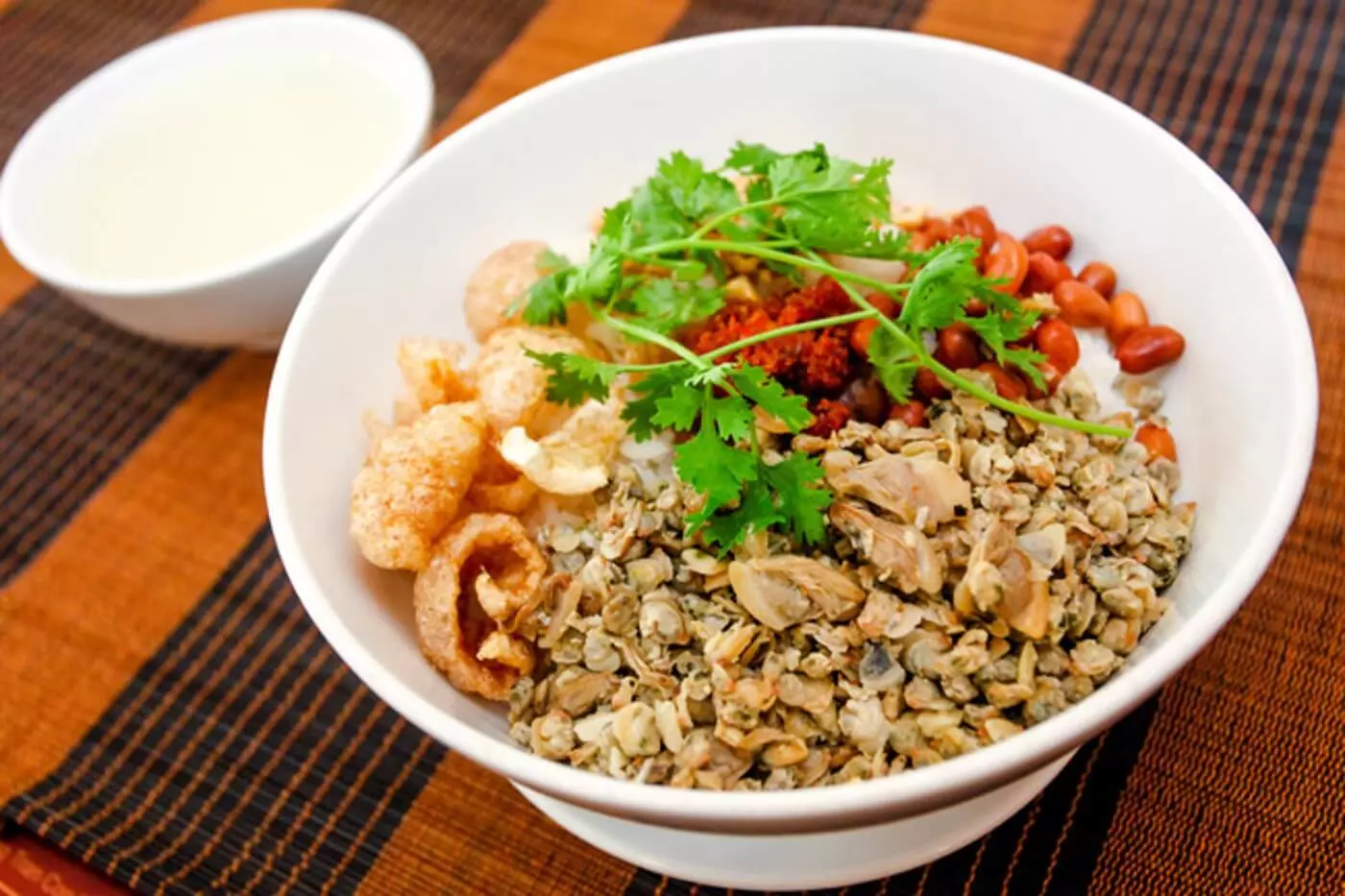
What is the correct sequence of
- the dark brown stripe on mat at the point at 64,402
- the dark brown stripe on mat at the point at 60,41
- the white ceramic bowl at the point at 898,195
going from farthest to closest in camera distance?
the dark brown stripe on mat at the point at 60,41, the dark brown stripe on mat at the point at 64,402, the white ceramic bowl at the point at 898,195

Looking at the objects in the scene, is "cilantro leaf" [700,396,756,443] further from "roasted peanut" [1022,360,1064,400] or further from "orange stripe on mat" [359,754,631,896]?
"orange stripe on mat" [359,754,631,896]

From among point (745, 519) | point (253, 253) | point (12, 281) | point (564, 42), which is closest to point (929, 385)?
point (745, 519)

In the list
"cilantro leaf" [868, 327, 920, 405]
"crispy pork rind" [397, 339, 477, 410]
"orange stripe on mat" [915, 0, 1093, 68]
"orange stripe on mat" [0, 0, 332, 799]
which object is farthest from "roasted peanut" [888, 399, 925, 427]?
"orange stripe on mat" [915, 0, 1093, 68]

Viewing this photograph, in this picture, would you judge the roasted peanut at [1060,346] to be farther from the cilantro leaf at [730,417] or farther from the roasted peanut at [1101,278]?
the cilantro leaf at [730,417]

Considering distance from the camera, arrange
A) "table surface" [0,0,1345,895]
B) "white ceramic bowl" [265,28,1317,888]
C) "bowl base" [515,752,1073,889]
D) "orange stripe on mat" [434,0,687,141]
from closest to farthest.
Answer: "white ceramic bowl" [265,28,1317,888], "bowl base" [515,752,1073,889], "table surface" [0,0,1345,895], "orange stripe on mat" [434,0,687,141]

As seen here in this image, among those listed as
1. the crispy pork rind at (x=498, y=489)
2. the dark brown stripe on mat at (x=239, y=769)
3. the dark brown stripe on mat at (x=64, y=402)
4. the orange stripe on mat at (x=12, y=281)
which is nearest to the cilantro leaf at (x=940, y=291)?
the crispy pork rind at (x=498, y=489)

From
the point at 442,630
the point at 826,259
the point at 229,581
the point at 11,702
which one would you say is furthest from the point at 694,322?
the point at 11,702

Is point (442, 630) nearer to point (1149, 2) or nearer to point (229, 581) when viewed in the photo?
point (229, 581)
